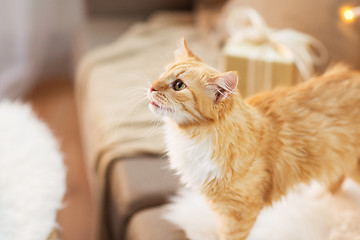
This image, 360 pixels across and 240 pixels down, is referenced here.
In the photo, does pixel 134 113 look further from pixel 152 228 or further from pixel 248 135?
pixel 248 135

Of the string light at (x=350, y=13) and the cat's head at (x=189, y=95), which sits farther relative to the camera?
the string light at (x=350, y=13)

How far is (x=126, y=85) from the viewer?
1354 millimetres

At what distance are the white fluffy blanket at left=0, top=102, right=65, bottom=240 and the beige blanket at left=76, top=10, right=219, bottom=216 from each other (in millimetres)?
223

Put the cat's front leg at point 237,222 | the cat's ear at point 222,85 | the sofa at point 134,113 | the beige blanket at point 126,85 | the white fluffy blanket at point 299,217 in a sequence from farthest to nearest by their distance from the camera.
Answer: the beige blanket at point 126,85 → the sofa at point 134,113 → the white fluffy blanket at point 299,217 → the cat's front leg at point 237,222 → the cat's ear at point 222,85

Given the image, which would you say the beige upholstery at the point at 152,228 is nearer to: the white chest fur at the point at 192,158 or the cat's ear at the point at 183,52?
the white chest fur at the point at 192,158

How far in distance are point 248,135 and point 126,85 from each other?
31.5 inches

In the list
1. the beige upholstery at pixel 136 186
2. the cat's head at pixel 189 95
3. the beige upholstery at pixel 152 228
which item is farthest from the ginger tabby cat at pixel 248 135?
the beige upholstery at pixel 136 186

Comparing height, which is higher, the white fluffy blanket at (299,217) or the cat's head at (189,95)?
the cat's head at (189,95)

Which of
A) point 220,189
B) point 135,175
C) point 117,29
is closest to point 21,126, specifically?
point 135,175

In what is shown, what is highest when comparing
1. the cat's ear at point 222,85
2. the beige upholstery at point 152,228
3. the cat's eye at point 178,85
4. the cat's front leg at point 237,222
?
the cat's eye at point 178,85

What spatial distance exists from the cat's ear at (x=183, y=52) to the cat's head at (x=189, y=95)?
0.13ft

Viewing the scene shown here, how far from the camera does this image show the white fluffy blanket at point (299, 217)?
2.56ft

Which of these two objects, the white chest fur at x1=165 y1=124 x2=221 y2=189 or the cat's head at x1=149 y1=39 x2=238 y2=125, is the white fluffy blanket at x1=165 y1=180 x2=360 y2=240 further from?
the cat's head at x1=149 y1=39 x2=238 y2=125

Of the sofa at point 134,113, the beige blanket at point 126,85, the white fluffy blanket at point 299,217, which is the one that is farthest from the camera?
the beige blanket at point 126,85
